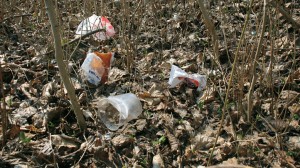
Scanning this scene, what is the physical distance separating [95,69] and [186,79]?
2.01 ft

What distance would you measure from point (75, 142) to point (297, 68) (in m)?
1.48

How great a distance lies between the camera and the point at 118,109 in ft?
7.31

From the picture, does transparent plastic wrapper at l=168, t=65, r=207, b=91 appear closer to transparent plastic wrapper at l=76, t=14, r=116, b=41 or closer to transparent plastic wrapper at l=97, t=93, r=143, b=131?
transparent plastic wrapper at l=97, t=93, r=143, b=131

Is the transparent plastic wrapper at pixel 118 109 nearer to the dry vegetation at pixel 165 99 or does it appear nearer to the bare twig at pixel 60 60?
the dry vegetation at pixel 165 99

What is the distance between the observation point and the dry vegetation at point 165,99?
1.93m

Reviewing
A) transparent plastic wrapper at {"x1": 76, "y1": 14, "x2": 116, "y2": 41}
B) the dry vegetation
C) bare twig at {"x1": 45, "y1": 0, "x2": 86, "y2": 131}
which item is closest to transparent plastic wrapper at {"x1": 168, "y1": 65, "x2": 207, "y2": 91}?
the dry vegetation

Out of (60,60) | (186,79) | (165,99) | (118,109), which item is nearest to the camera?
(60,60)

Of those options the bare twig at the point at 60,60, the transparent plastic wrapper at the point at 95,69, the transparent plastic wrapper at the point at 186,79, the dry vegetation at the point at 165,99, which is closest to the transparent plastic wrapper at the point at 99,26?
the dry vegetation at the point at 165,99

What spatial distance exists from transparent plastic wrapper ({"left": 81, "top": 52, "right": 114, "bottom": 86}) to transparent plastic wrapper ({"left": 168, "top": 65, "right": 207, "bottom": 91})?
0.46 metres

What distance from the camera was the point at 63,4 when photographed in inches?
147

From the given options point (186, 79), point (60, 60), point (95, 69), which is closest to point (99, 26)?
point (95, 69)

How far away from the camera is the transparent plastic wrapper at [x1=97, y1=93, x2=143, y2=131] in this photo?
86.0 inches

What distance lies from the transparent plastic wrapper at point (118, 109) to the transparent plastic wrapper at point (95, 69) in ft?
1.01

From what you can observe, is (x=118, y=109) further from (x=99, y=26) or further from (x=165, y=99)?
(x=99, y=26)
